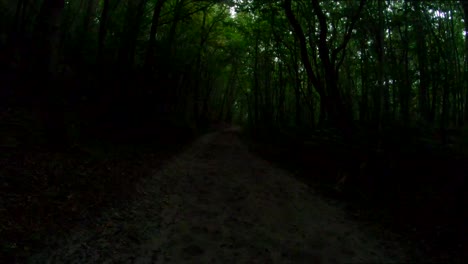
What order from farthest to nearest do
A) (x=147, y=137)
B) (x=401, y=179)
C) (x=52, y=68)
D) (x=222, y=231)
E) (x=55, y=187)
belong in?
1. (x=147, y=137)
2. (x=401, y=179)
3. (x=52, y=68)
4. (x=55, y=187)
5. (x=222, y=231)

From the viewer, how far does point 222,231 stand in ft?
18.6

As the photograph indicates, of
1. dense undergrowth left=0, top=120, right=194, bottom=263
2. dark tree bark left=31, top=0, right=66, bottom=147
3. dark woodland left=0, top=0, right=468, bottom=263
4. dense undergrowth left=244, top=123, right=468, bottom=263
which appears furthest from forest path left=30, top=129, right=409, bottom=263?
dark tree bark left=31, top=0, right=66, bottom=147

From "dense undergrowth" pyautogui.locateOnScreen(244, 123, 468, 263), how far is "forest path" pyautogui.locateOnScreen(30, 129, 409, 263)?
23.9 inches

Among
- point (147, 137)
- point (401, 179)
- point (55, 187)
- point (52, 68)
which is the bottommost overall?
point (55, 187)

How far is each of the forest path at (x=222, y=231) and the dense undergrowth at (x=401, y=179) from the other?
61 centimetres

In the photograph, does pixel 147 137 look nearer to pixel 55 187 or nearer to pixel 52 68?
pixel 52 68

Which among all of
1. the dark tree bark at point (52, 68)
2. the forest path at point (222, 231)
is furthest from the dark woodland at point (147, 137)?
the forest path at point (222, 231)

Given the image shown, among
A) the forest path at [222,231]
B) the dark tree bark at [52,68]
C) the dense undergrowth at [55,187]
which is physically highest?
the dark tree bark at [52,68]

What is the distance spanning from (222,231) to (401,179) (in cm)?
497

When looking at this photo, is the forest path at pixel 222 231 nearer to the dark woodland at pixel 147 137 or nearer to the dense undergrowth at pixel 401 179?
the dark woodland at pixel 147 137

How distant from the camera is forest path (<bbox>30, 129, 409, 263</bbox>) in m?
4.71

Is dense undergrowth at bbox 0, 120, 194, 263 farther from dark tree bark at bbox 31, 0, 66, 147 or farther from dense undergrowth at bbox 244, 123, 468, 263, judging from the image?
dense undergrowth at bbox 244, 123, 468, 263

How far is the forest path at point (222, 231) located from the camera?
4.71 meters

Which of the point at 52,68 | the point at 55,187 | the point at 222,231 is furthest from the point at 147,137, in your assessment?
the point at 222,231
